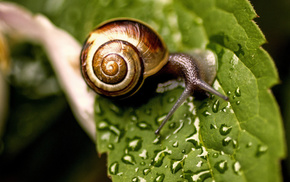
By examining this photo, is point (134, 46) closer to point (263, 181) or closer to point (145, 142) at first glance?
point (145, 142)

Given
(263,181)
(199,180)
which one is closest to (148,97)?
(199,180)

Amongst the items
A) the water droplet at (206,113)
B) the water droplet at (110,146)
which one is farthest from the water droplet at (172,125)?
the water droplet at (110,146)

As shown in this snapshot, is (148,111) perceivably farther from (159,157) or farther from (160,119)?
(159,157)

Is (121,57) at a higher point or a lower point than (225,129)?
higher

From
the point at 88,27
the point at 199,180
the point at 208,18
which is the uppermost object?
the point at 88,27

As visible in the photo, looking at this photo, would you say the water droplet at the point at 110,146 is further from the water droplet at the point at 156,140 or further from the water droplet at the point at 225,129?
Answer: the water droplet at the point at 225,129

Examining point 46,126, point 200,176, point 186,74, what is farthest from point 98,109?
point 46,126
